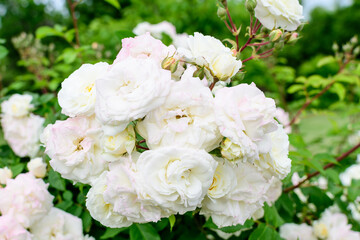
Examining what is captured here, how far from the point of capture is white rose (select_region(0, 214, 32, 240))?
2.96ft

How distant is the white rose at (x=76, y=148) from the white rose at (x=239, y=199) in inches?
10.5

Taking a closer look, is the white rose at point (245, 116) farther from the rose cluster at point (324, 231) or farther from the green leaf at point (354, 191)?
the green leaf at point (354, 191)

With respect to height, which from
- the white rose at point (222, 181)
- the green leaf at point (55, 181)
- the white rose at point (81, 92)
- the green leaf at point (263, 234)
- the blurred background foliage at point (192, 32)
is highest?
the white rose at point (81, 92)

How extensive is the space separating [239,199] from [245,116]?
214mm

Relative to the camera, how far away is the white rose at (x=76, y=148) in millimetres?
710

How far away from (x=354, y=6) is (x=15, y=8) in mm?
17804

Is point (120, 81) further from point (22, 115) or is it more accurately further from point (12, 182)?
point (22, 115)

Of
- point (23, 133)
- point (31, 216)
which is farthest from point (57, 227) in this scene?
point (23, 133)

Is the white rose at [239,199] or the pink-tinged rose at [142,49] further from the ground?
the pink-tinged rose at [142,49]

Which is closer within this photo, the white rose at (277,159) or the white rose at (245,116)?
Result: the white rose at (245,116)

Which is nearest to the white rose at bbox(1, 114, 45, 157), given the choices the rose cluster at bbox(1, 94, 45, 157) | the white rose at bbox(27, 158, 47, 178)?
the rose cluster at bbox(1, 94, 45, 157)

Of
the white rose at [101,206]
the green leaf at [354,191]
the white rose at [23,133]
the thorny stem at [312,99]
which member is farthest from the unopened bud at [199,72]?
the thorny stem at [312,99]

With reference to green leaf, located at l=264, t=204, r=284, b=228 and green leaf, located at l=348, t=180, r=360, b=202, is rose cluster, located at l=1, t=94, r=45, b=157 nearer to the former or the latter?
green leaf, located at l=264, t=204, r=284, b=228

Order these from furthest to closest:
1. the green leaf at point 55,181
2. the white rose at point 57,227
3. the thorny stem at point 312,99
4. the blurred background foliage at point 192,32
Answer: the thorny stem at point 312,99 < the blurred background foliage at point 192,32 < the green leaf at point 55,181 < the white rose at point 57,227
